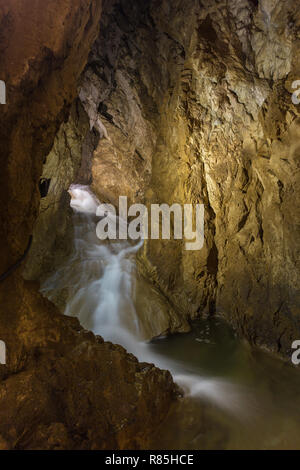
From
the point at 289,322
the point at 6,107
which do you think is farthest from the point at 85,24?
the point at 289,322

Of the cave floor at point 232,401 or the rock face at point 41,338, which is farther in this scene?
the cave floor at point 232,401

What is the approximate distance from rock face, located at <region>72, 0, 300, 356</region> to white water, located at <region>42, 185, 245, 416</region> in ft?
3.28

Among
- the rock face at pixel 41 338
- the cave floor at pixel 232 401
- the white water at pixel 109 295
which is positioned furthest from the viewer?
the white water at pixel 109 295

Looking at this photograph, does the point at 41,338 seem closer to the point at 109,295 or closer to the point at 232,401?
the point at 232,401

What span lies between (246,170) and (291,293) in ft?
8.87

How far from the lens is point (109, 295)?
8133 millimetres

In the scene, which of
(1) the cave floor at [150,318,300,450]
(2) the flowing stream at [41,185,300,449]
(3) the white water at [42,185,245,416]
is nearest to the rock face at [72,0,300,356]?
(1) the cave floor at [150,318,300,450]

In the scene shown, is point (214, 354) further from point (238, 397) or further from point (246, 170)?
point (246, 170)

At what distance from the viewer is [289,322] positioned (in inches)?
224

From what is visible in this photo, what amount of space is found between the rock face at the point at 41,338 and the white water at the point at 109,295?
158 centimetres

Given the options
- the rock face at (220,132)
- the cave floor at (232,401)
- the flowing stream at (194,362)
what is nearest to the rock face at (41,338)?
the cave floor at (232,401)

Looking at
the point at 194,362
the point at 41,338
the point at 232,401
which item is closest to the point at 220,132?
the point at 194,362

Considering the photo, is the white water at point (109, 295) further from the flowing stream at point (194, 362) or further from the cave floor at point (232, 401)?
the cave floor at point (232, 401)

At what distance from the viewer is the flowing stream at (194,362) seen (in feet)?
10.1
